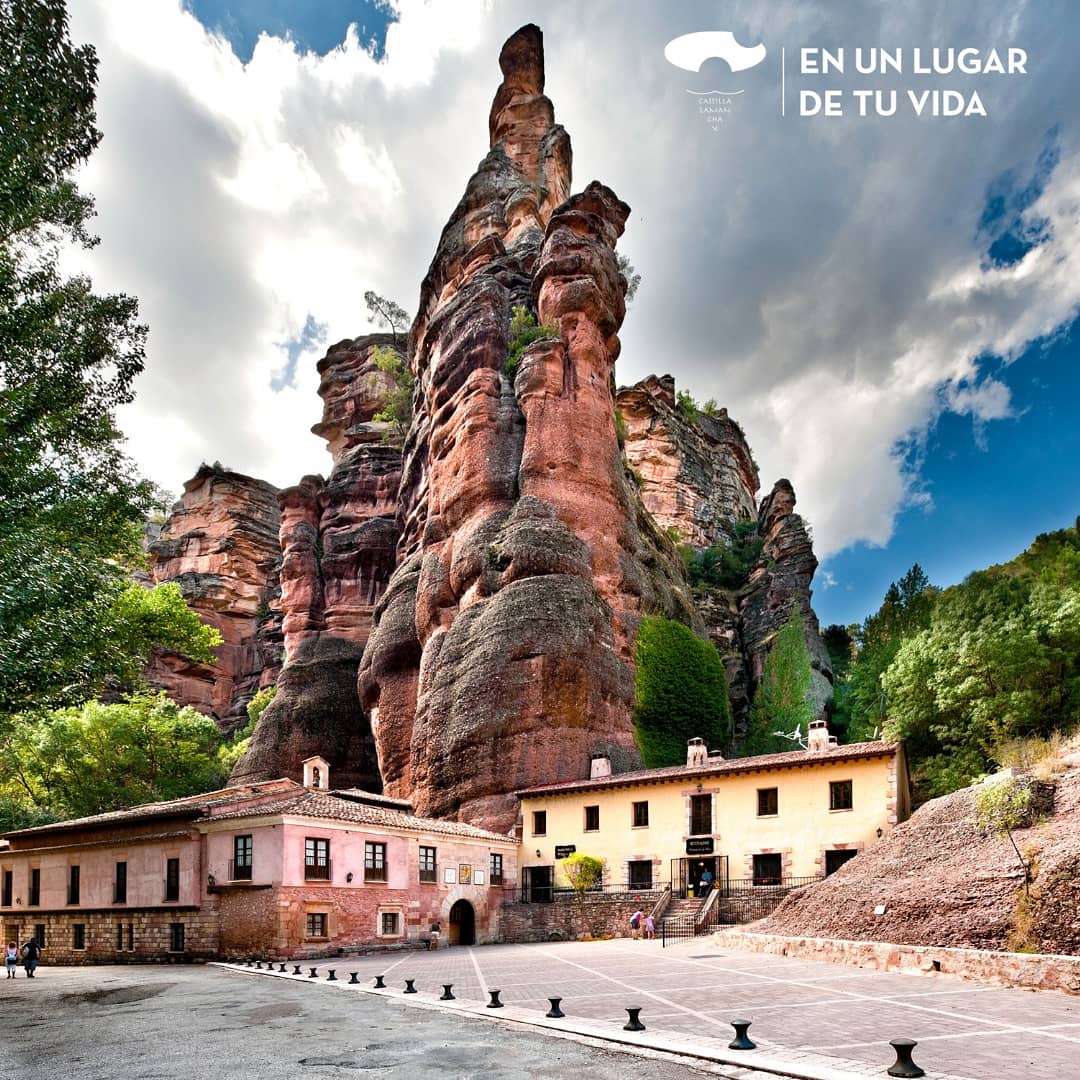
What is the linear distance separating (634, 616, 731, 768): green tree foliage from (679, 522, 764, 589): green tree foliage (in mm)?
24515

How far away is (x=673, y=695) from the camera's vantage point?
48281 millimetres

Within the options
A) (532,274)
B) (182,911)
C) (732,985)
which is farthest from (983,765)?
(532,274)

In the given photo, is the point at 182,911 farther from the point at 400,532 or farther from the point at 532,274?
the point at 532,274

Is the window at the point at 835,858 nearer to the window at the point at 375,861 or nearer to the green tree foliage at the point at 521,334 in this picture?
the window at the point at 375,861

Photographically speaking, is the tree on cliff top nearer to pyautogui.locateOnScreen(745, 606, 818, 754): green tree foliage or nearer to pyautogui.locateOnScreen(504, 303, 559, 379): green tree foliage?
pyautogui.locateOnScreen(504, 303, 559, 379): green tree foliage

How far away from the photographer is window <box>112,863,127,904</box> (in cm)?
3412

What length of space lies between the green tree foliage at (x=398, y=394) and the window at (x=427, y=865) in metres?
48.8

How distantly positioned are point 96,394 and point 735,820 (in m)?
27.6

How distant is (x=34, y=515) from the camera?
24.0 meters

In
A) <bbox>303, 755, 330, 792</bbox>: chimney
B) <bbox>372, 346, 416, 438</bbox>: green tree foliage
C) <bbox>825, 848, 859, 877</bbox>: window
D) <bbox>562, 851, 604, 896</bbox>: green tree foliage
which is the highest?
<bbox>372, 346, 416, 438</bbox>: green tree foliage

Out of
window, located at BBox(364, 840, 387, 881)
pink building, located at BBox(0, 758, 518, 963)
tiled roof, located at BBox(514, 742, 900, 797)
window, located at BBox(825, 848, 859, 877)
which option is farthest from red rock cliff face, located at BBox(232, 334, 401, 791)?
window, located at BBox(825, 848, 859, 877)

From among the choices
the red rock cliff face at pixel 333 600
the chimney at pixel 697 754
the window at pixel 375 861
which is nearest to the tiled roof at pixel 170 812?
the window at pixel 375 861

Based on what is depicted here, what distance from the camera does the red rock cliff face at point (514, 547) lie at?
42438mm

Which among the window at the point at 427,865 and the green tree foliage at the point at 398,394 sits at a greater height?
the green tree foliage at the point at 398,394
